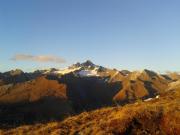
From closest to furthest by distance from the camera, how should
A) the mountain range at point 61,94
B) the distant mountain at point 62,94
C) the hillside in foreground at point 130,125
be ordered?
the hillside in foreground at point 130,125 → the mountain range at point 61,94 → the distant mountain at point 62,94

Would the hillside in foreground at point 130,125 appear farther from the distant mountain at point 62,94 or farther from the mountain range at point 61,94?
the distant mountain at point 62,94

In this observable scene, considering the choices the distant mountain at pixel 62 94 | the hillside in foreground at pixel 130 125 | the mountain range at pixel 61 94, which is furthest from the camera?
the distant mountain at pixel 62 94

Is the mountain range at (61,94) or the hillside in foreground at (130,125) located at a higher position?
the hillside in foreground at (130,125)

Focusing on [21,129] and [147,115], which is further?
[21,129]

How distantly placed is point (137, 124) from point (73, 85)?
339ft

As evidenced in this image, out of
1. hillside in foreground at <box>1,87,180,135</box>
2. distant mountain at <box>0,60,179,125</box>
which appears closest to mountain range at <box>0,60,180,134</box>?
distant mountain at <box>0,60,179,125</box>

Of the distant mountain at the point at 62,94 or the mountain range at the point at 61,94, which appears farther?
the distant mountain at the point at 62,94

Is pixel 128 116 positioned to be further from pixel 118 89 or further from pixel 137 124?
pixel 118 89

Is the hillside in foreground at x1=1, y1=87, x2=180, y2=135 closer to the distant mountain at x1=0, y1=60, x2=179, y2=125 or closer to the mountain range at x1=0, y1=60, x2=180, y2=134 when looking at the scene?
the mountain range at x1=0, y1=60, x2=180, y2=134

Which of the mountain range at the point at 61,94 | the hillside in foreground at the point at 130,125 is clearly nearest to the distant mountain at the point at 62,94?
the mountain range at the point at 61,94

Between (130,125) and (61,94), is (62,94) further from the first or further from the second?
(130,125)

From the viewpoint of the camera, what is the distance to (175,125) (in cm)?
1388

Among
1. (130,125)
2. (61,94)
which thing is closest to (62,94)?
(61,94)

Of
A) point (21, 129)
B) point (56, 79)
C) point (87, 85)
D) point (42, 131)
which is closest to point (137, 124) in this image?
point (42, 131)
